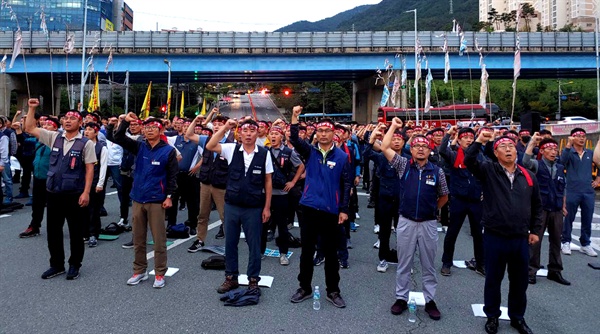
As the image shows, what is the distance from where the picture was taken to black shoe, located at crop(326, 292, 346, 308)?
4755mm

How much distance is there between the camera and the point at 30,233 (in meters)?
7.43

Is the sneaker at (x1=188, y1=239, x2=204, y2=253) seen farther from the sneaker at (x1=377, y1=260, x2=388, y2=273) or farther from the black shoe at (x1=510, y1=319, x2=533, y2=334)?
the black shoe at (x1=510, y1=319, x2=533, y2=334)

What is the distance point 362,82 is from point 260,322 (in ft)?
163

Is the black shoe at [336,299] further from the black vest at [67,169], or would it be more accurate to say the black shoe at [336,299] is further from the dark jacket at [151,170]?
the black vest at [67,169]

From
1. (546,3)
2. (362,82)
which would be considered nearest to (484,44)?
(362,82)

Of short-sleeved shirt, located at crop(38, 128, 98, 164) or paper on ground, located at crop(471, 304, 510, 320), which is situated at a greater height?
short-sleeved shirt, located at crop(38, 128, 98, 164)

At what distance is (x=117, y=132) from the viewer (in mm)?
5305

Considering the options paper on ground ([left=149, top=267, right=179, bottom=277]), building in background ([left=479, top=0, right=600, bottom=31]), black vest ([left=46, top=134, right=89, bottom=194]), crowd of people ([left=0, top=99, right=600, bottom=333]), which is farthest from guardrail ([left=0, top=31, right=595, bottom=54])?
building in background ([left=479, top=0, right=600, bottom=31])

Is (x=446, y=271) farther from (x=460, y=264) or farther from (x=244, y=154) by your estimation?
(x=244, y=154)

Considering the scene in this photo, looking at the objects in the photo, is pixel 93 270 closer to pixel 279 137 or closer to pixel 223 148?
pixel 223 148

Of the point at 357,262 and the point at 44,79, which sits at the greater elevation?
the point at 44,79

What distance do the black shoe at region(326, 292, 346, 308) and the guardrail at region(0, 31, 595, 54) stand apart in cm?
3848

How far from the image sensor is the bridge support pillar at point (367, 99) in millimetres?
47031

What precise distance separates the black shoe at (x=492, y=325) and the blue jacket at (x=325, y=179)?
1959mm
